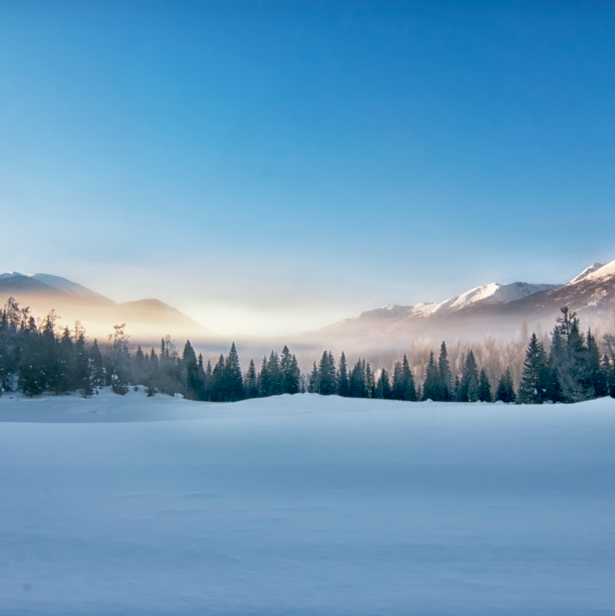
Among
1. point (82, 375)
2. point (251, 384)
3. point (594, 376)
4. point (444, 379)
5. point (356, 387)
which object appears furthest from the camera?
point (251, 384)

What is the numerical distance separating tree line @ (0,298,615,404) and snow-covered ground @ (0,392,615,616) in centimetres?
3962

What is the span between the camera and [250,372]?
8462cm

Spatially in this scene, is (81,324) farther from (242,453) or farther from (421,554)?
(421,554)

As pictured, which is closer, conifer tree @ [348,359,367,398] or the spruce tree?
conifer tree @ [348,359,367,398]

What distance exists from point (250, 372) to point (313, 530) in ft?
266

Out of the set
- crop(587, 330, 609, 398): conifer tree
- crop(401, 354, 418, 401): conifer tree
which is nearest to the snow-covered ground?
crop(587, 330, 609, 398): conifer tree

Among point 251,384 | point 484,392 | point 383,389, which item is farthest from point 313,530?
point 251,384

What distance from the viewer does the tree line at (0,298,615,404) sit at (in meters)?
44.2

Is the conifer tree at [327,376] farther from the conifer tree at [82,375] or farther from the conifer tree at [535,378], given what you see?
the conifer tree at [82,375]

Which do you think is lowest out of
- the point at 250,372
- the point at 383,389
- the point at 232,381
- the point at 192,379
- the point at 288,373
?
the point at 383,389

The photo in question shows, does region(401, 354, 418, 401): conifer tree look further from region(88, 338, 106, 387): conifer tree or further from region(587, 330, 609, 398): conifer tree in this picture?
region(88, 338, 106, 387): conifer tree

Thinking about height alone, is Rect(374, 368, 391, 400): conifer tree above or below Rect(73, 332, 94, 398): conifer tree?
below

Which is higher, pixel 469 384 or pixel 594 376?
pixel 594 376

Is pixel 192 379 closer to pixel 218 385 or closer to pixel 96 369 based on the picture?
pixel 218 385
